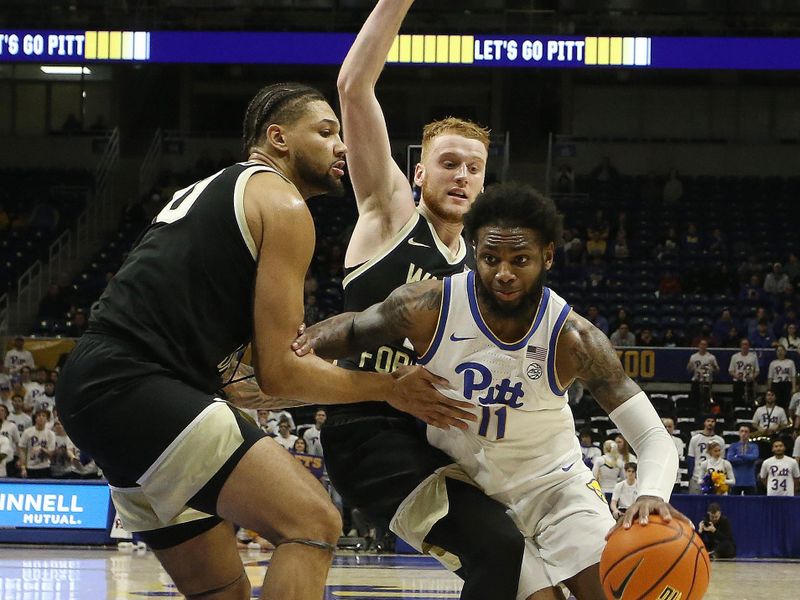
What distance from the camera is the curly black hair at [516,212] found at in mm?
4199

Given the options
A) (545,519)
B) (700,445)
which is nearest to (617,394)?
(545,519)

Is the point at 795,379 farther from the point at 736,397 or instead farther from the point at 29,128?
the point at 29,128

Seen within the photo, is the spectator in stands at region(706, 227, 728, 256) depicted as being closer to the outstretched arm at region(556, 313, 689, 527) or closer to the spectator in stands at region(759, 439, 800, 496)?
the spectator in stands at region(759, 439, 800, 496)

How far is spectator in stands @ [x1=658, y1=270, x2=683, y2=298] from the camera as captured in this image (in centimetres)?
2106

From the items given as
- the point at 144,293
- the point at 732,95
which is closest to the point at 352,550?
the point at 144,293

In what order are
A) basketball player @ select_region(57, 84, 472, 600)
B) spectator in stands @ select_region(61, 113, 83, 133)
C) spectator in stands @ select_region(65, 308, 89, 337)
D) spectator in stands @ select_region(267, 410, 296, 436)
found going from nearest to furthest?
basketball player @ select_region(57, 84, 472, 600), spectator in stands @ select_region(267, 410, 296, 436), spectator in stands @ select_region(65, 308, 89, 337), spectator in stands @ select_region(61, 113, 83, 133)

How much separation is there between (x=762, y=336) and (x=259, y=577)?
1091cm

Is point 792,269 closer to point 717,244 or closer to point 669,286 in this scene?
point 717,244

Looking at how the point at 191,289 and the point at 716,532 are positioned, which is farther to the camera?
the point at 716,532

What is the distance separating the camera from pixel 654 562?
3742mm

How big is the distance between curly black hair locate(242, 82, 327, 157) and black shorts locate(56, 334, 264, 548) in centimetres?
98

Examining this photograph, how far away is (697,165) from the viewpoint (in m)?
26.2

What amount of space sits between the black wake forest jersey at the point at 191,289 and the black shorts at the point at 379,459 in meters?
0.87

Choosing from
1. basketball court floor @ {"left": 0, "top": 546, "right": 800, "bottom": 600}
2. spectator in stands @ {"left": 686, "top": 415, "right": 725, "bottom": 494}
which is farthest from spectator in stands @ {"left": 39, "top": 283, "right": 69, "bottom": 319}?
spectator in stands @ {"left": 686, "top": 415, "right": 725, "bottom": 494}
